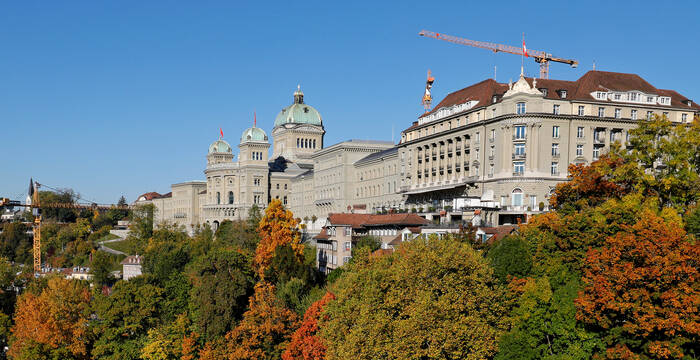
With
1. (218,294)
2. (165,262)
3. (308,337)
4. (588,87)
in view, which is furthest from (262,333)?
(588,87)

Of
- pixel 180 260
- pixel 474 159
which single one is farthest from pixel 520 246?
pixel 180 260

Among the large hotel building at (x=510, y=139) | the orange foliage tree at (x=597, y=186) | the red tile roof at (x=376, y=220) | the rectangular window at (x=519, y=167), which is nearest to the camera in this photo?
the orange foliage tree at (x=597, y=186)

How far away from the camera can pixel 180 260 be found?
94938 millimetres

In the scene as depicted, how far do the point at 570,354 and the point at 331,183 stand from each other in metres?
102

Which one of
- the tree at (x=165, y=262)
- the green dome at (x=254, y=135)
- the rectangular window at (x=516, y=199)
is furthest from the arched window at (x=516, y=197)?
the green dome at (x=254, y=135)

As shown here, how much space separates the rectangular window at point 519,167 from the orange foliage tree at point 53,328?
4924 cm

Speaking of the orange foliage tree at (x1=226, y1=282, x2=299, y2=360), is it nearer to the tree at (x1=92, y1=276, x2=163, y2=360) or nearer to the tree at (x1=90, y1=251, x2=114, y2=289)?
the tree at (x1=92, y1=276, x2=163, y2=360)

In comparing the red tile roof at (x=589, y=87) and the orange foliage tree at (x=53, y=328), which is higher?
the red tile roof at (x=589, y=87)

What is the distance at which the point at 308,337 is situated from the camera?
58.2 meters

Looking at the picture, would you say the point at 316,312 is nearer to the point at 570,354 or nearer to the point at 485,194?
the point at 570,354

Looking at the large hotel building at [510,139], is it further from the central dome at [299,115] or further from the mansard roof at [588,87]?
the central dome at [299,115]

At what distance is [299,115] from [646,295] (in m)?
156

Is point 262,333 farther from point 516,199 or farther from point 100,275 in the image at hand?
point 100,275

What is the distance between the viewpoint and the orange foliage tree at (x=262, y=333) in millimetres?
60031
